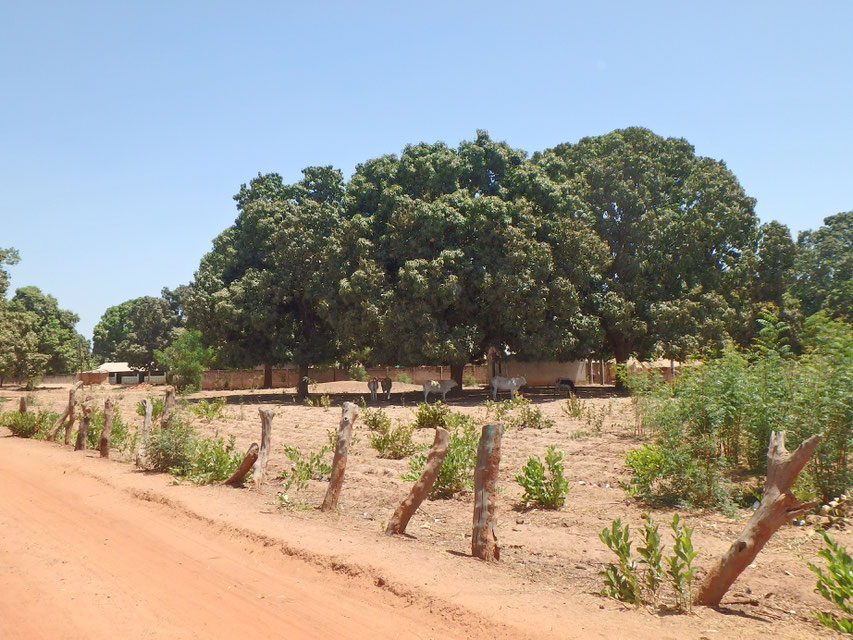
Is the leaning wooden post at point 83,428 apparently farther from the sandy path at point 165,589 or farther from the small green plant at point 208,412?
the sandy path at point 165,589

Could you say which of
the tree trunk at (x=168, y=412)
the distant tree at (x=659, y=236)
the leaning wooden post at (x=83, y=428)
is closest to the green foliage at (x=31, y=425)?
the leaning wooden post at (x=83, y=428)

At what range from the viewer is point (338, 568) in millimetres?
5945

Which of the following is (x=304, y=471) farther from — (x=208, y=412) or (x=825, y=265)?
(x=825, y=265)

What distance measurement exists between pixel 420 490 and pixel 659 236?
2567cm

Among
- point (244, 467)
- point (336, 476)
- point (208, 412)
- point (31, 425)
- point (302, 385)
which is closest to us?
point (336, 476)

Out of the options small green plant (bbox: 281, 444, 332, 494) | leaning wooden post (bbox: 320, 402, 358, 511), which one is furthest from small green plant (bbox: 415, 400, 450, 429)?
leaning wooden post (bbox: 320, 402, 358, 511)

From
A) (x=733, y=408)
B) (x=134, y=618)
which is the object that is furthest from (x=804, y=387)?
(x=134, y=618)

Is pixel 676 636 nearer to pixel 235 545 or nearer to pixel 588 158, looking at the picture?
pixel 235 545

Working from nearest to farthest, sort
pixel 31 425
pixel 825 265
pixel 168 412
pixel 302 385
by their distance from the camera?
1. pixel 168 412
2. pixel 31 425
3. pixel 302 385
4. pixel 825 265

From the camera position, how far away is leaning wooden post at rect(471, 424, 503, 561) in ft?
20.5

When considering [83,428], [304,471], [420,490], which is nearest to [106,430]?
[83,428]

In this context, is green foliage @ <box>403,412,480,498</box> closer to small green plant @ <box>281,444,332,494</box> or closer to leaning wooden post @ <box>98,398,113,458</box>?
small green plant @ <box>281,444,332,494</box>

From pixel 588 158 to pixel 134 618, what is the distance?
101ft

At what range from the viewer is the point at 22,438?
18.5 meters
